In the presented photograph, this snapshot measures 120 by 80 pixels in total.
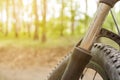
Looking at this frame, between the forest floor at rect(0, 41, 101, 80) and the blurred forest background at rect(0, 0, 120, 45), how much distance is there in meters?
0.25

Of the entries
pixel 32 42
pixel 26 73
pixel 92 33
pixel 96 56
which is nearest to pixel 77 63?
pixel 92 33

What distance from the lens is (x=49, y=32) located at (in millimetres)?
12516

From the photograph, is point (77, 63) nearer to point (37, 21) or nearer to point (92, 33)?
point (92, 33)

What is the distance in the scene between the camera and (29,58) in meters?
12.3

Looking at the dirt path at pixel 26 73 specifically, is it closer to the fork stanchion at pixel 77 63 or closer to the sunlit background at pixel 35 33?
the sunlit background at pixel 35 33

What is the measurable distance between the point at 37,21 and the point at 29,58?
3.95 ft

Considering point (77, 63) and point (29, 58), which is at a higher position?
point (77, 63)

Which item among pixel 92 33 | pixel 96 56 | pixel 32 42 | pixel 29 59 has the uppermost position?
pixel 92 33

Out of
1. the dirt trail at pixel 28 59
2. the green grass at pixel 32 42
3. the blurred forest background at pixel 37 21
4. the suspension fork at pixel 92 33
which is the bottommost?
the dirt trail at pixel 28 59

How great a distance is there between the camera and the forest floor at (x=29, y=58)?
37.9ft

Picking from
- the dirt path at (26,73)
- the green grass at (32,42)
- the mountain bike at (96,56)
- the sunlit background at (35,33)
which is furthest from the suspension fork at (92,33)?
the green grass at (32,42)

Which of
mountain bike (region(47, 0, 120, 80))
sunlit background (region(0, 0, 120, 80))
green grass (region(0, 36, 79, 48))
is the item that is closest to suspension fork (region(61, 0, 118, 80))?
mountain bike (region(47, 0, 120, 80))

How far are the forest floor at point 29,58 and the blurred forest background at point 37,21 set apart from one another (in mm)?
247

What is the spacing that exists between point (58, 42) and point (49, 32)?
18.6 inches
